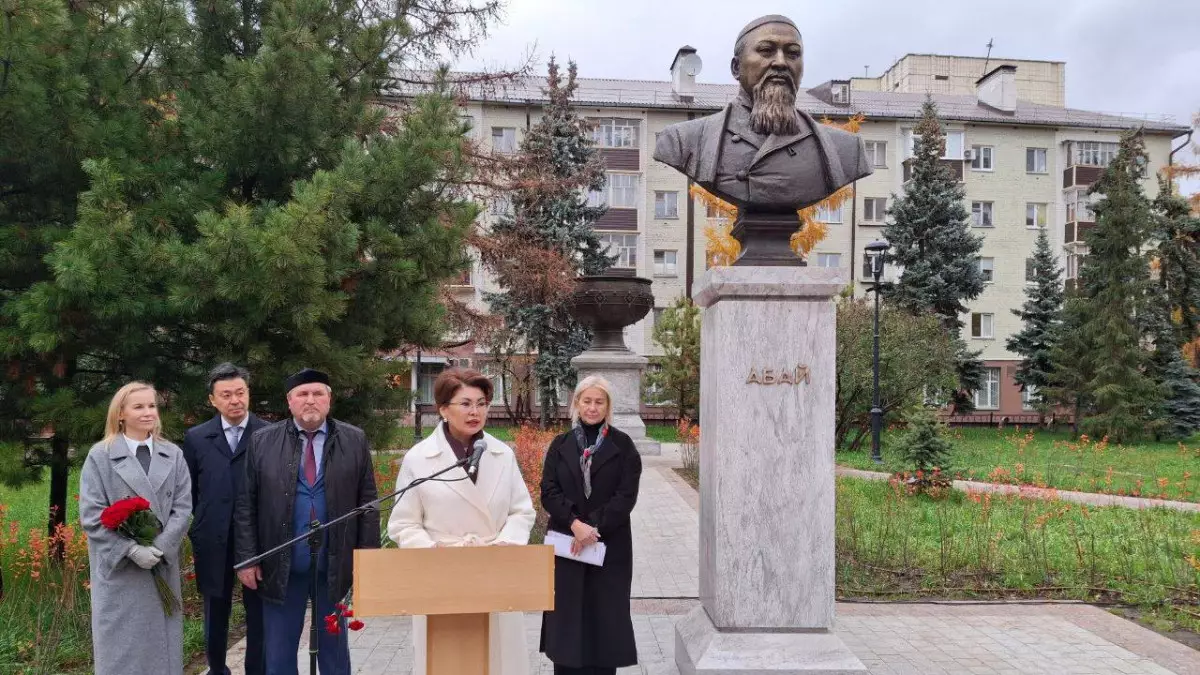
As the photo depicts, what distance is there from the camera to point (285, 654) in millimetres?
4105

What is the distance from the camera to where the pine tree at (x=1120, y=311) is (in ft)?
88.4

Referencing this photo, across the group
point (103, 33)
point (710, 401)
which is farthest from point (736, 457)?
point (103, 33)

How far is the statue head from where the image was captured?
14.4 feet

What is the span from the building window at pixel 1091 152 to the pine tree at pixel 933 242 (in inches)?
418

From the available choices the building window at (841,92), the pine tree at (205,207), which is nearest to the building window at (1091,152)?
the building window at (841,92)

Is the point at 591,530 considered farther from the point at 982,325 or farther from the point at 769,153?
the point at 982,325

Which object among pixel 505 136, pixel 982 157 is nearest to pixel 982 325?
pixel 982 157

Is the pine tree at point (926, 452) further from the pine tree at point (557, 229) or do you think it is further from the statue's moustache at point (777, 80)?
the pine tree at point (557, 229)

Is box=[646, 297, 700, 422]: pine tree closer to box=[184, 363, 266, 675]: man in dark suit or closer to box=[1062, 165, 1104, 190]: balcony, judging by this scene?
box=[184, 363, 266, 675]: man in dark suit

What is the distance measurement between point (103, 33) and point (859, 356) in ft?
52.8

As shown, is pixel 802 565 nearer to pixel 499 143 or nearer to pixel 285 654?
pixel 285 654

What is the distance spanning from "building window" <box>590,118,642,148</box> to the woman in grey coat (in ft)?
104

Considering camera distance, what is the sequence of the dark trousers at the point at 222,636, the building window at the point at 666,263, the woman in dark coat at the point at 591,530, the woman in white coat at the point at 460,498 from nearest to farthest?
the woman in white coat at the point at 460,498 < the woman in dark coat at the point at 591,530 < the dark trousers at the point at 222,636 < the building window at the point at 666,263

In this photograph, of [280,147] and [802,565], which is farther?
[280,147]
